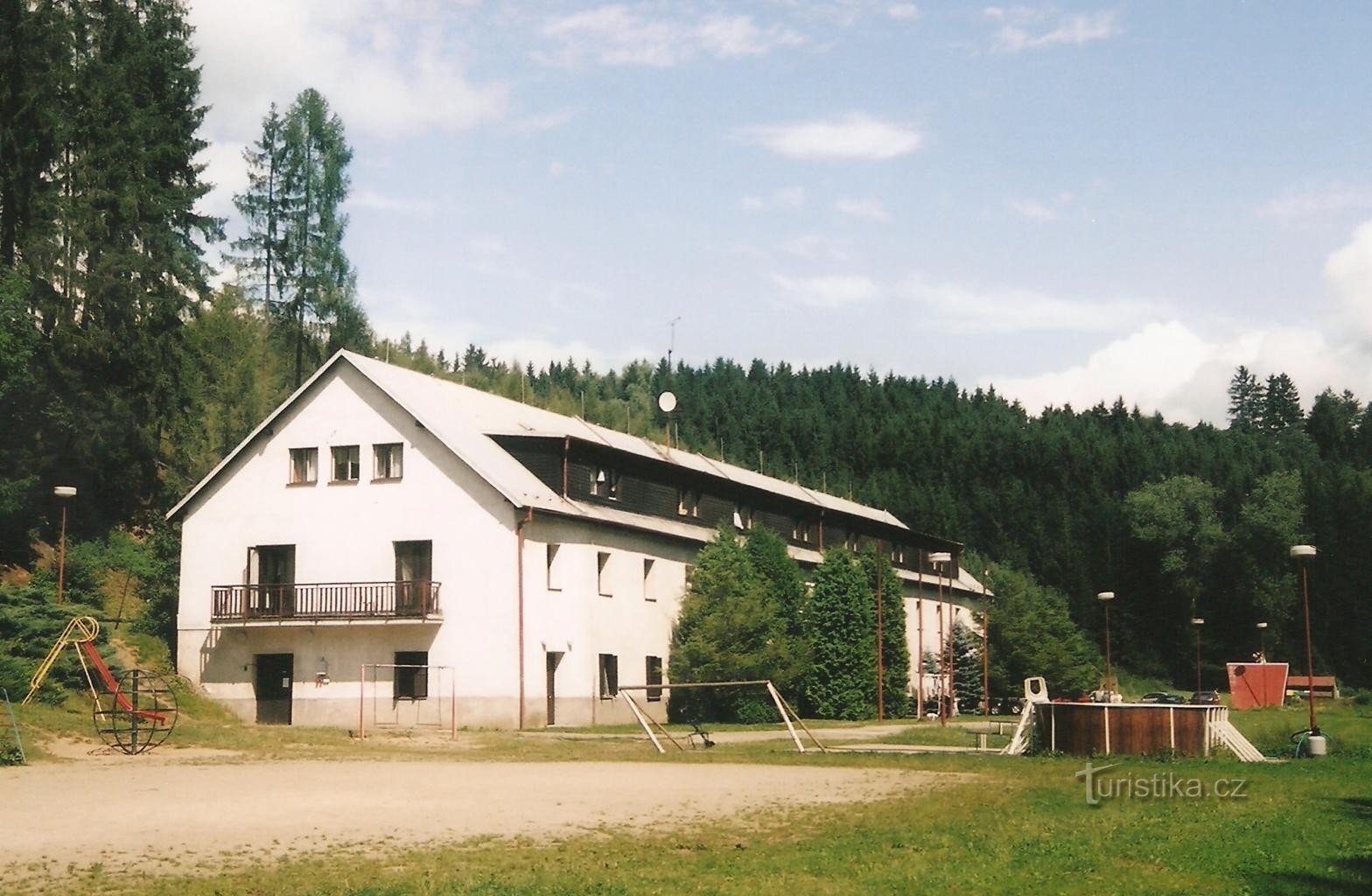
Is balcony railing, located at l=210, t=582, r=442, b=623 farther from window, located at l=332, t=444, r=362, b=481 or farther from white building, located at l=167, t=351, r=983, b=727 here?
window, located at l=332, t=444, r=362, b=481

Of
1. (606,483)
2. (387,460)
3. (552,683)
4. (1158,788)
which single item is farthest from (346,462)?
(1158,788)

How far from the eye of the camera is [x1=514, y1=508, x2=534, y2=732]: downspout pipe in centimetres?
4312

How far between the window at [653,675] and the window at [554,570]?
5.58m

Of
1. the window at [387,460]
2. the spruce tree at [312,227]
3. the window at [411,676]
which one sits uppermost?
the spruce tree at [312,227]

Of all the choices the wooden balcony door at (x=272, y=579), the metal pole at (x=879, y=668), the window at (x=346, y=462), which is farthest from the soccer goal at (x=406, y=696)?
the metal pole at (x=879, y=668)

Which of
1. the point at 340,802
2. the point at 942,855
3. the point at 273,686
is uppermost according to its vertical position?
the point at 273,686

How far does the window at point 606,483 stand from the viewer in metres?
50.4

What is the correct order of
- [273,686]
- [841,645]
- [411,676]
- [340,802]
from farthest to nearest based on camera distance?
[841,645]
[273,686]
[411,676]
[340,802]

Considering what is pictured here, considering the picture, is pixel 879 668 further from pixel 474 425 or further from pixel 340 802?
pixel 340 802

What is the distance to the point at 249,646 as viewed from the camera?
47.3 m

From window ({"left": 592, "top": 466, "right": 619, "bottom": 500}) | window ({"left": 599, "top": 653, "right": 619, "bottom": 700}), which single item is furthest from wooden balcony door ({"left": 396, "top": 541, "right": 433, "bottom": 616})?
window ({"left": 592, "top": 466, "right": 619, "bottom": 500})

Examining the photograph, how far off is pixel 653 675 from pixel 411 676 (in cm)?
911

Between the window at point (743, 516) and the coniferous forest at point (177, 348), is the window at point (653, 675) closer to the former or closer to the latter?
the window at point (743, 516)

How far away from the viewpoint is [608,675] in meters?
47.9
